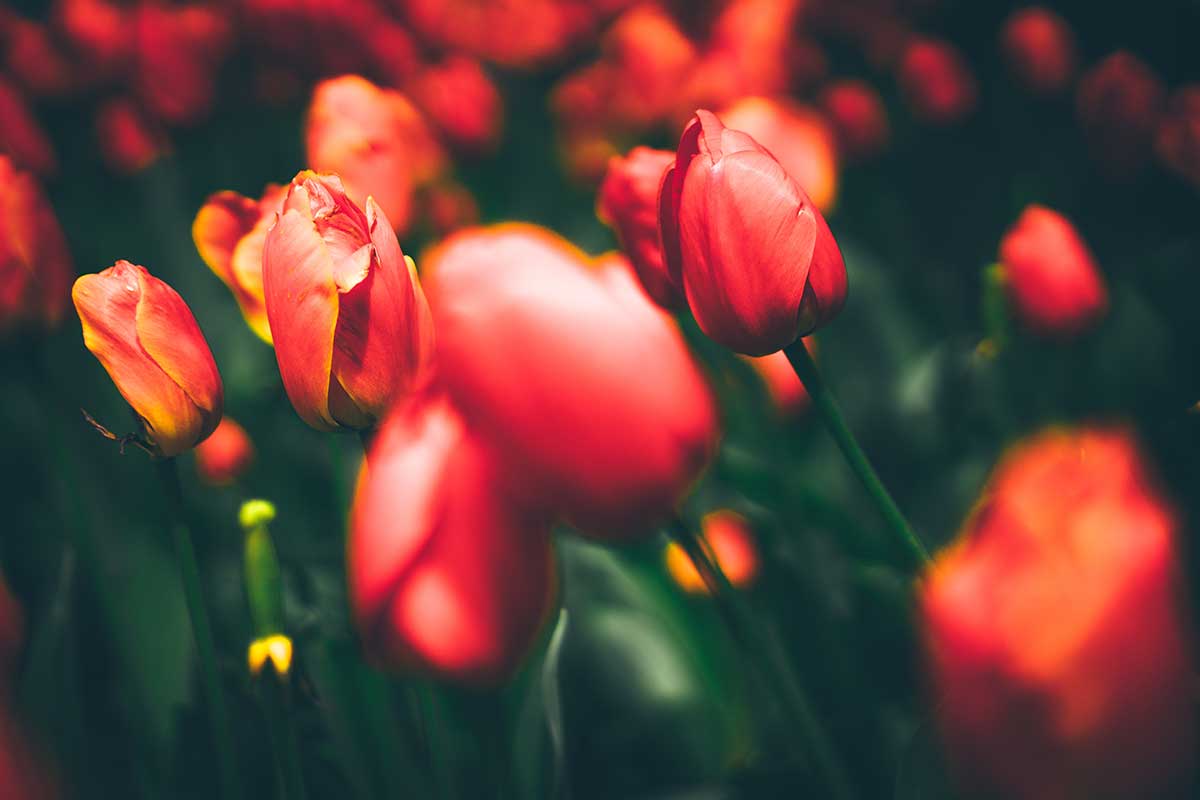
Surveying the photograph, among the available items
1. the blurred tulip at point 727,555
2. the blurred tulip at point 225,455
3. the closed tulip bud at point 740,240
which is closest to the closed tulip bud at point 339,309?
the closed tulip bud at point 740,240

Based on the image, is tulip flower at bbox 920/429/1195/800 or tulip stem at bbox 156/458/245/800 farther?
tulip stem at bbox 156/458/245/800

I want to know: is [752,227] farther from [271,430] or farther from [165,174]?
[165,174]

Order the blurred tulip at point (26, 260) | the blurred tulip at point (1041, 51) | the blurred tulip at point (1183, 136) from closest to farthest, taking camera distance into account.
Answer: the blurred tulip at point (26, 260) → the blurred tulip at point (1183, 136) → the blurred tulip at point (1041, 51)

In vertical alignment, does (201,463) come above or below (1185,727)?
above

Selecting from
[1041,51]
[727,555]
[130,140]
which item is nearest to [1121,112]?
[1041,51]

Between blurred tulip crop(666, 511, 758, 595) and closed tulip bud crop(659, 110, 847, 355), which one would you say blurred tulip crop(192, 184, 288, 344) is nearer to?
closed tulip bud crop(659, 110, 847, 355)

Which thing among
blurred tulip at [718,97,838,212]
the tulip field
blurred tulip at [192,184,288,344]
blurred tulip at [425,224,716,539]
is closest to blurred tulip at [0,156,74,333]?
the tulip field

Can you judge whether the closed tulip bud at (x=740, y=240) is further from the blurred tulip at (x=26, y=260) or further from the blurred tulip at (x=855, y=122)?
the blurred tulip at (x=855, y=122)

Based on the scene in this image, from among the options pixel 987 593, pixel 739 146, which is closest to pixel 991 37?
pixel 739 146
